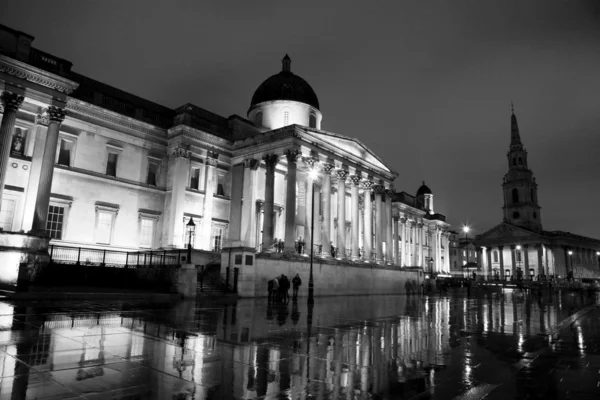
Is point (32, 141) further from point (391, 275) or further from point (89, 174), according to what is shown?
point (391, 275)

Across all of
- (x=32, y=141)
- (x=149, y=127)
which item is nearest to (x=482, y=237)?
(x=149, y=127)

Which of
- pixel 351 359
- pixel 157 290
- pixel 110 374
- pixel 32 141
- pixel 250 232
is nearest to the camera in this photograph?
pixel 110 374

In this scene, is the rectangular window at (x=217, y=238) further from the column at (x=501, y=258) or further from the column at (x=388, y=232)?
the column at (x=501, y=258)

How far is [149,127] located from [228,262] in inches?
576

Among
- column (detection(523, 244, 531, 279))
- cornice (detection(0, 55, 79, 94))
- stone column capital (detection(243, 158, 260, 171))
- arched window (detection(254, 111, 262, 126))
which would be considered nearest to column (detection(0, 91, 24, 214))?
cornice (detection(0, 55, 79, 94))

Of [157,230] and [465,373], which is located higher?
[157,230]

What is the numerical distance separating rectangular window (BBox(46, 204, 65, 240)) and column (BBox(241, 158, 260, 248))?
1365 cm

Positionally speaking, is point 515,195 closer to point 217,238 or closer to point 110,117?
point 217,238

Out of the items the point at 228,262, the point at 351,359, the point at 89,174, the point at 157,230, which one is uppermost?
the point at 89,174

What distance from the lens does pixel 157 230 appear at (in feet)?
106

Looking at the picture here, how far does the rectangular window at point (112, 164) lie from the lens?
30.5 m

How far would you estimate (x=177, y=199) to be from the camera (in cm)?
3153

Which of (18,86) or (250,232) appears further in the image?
(250,232)

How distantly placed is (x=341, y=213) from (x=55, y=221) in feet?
73.9
